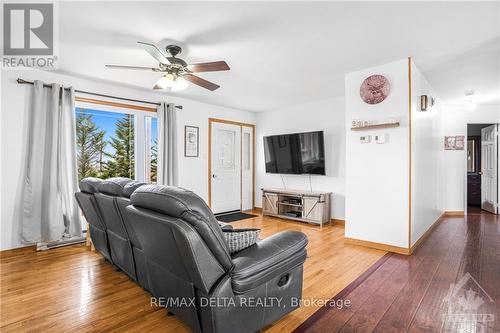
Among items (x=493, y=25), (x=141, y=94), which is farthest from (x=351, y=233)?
(x=141, y=94)

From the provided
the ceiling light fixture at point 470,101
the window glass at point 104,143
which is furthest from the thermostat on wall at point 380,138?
the window glass at point 104,143

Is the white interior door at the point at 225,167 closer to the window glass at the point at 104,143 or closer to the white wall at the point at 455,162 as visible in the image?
the window glass at the point at 104,143

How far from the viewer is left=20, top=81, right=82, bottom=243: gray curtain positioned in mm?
3459

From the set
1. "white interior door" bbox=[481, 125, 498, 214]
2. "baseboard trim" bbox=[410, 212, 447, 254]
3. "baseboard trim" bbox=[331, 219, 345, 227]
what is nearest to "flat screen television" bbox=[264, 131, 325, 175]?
"baseboard trim" bbox=[331, 219, 345, 227]

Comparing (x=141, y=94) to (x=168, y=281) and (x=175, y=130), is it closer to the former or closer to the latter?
(x=175, y=130)

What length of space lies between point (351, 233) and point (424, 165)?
5.15 feet

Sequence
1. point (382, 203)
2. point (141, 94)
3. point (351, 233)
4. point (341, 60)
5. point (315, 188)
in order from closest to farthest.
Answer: point (341, 60) < point (382, 203) < point (351, 233) < point (141, 94) < point (315, 188)

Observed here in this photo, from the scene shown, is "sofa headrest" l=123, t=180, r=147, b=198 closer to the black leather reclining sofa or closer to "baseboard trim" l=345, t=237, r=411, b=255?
the black leather reclining sofa

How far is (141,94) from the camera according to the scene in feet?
15.3

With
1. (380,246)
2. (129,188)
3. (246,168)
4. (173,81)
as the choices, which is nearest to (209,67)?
(173,81)

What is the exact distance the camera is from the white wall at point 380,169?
11.0 feet

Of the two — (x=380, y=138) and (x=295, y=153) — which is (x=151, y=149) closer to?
(x=295, y=153)

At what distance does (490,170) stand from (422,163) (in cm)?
365

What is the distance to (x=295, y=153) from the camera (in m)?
5.59
